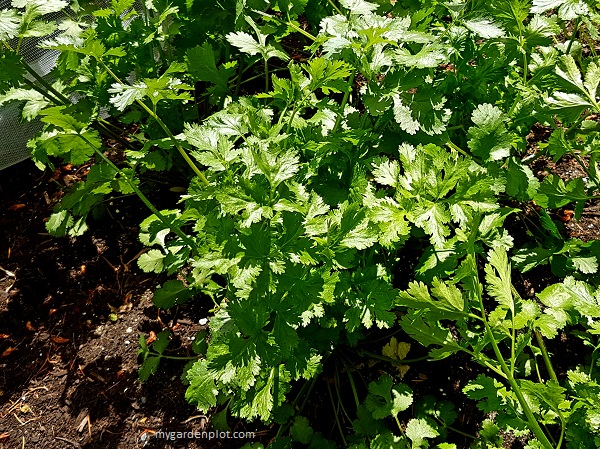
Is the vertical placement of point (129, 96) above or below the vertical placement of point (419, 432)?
above

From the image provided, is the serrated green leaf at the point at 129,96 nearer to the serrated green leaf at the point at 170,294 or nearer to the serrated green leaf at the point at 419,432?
the serrated green leaf at the point at 170,294

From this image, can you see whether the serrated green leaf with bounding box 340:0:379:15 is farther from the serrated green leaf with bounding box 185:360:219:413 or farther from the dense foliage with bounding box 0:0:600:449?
the serrated green leaf with bounding box 185:360:219:413

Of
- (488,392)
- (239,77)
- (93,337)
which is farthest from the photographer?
(239,77)

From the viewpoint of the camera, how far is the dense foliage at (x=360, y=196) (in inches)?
55.2

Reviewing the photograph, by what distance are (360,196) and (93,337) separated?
4.53 feet

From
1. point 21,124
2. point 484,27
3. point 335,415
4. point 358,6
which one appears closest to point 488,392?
point 335,415

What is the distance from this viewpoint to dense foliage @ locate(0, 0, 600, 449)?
55.2 inches

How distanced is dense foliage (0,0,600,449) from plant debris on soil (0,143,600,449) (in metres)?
0.13

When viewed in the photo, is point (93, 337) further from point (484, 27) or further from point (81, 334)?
point (484, 27)

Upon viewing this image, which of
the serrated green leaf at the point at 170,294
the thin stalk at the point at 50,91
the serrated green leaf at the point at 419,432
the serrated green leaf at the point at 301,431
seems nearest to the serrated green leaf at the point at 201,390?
the serrated green leaf at the point at 301,431

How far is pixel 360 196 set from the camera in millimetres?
1697


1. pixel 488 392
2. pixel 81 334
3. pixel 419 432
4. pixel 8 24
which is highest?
pixel 8 24

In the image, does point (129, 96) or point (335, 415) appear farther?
point (335, 415)

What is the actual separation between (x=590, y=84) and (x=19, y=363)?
8.19 ft
